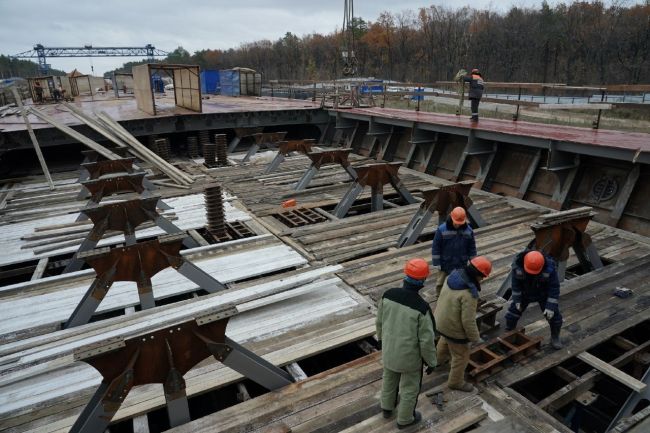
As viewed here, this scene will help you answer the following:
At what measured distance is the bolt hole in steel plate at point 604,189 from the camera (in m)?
7.99

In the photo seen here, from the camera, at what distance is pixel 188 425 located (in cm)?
356

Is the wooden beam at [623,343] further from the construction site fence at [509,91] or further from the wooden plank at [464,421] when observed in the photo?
the construction site fence at [509,91]

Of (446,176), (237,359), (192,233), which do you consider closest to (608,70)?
(446,176)

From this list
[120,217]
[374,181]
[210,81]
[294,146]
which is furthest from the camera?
[210,81]

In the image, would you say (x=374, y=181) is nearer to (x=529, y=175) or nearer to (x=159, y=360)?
(x=529, y=175)

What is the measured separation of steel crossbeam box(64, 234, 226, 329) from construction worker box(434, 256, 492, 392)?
10.1 ft

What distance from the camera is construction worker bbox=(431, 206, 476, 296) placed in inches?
196

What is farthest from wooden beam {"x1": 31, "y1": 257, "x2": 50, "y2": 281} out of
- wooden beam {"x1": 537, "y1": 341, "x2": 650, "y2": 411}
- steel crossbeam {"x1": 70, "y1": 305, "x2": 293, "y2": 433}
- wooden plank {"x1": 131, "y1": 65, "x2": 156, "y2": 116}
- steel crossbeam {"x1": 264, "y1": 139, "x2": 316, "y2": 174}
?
wooden plank {"x1": 131, "y1": 65, "x2": 156, "y2": 116}

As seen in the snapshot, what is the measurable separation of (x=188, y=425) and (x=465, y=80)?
1035 cm

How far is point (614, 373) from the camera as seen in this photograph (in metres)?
4.09

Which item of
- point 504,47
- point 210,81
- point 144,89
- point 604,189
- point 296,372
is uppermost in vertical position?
point 504,47

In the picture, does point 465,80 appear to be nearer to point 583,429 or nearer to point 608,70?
point 583,429

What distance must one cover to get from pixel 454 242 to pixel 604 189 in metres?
5.01

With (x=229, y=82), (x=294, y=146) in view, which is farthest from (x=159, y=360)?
(x=229, y=82)
